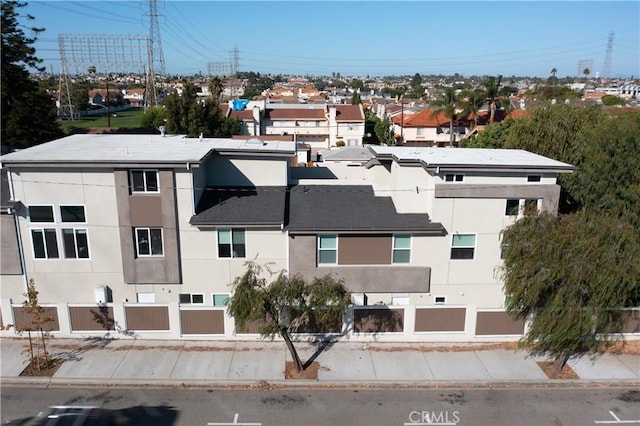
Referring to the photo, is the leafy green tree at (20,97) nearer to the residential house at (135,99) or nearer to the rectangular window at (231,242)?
the rectangular window at (231,242)

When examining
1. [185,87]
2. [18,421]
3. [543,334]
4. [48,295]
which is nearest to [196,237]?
[48,295]

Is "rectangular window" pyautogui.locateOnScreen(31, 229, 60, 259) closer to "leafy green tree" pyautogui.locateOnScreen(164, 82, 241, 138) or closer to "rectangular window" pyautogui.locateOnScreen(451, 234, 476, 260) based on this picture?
"rectangular window" pyautogui.locateOnScreen(451, 234, 476, 260)

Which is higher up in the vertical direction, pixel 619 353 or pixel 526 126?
pixel 526 126

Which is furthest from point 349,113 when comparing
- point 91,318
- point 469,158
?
point 91,318

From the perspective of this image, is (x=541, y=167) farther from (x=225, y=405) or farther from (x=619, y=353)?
(x=225, y=405)

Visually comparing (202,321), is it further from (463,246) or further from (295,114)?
(295,114)

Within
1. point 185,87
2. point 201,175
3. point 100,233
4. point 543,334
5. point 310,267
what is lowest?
point 543,334
